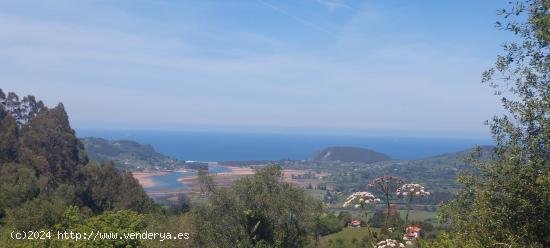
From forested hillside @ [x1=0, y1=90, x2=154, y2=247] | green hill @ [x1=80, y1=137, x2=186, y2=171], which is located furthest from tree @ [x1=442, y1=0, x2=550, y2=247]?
green hill @ [x1=80, y1=137, x2=186, y2=171]

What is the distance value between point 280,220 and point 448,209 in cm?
1606

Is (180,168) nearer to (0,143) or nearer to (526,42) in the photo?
(0,143)

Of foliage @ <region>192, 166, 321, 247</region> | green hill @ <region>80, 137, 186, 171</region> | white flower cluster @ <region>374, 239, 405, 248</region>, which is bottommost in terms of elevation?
green hill @ <region>80, 137, 186, 171</region>

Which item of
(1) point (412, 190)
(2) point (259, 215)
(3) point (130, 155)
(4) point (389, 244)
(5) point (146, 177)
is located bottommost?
(5) point (146, 177)

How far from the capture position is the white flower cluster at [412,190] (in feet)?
32.3

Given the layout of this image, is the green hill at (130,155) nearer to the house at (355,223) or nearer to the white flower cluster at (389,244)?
the house at (355,223)

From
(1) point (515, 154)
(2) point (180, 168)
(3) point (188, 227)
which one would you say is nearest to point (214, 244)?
(3) point (188, 227)

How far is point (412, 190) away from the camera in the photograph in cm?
991

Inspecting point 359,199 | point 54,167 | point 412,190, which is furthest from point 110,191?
point 412,190

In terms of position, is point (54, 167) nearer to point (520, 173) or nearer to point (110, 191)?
point (110, 191)

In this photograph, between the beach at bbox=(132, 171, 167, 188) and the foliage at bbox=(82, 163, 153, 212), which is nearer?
the foliage at bbox=(82, 163, 153, 212)

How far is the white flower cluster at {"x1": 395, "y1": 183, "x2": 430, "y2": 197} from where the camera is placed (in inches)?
388

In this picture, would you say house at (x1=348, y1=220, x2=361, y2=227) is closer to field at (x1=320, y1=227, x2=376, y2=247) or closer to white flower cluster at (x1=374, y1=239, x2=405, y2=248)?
field at (x1=320, y1=227, x2=376, y2=247)

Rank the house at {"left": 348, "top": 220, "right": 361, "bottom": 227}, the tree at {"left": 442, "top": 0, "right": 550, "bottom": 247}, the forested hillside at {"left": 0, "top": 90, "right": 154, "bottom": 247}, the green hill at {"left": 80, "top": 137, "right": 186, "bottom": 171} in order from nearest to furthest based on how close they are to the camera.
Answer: the tree at {"left": 442, "top": 0, "right": 550, "bottom": 247} → the forested hillside at {"left": 0, "top": 90, "right": 154, "bottom": 247} → the house at {"left": 348, "top": 220, "right": 361, "bottom": 227} → the green hill at {"left": 80, "top": 137, "right": 186, "bottom": 171}
